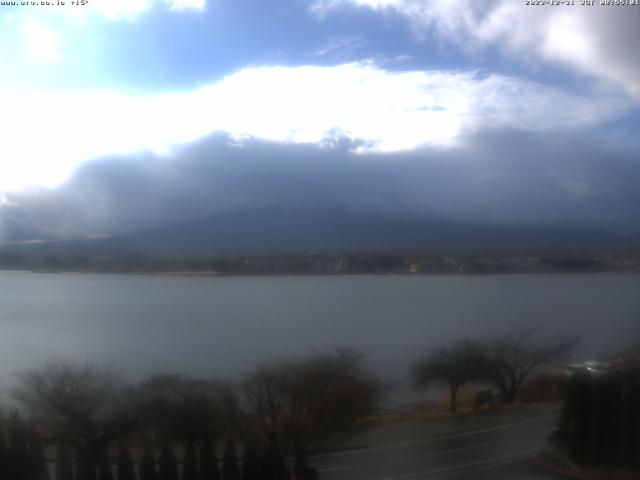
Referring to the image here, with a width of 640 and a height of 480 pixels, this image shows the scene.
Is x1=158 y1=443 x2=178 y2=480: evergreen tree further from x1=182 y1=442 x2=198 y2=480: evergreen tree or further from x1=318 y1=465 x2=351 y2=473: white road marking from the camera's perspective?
x1=318 y1=465 x2=351 y2=473: white road marking

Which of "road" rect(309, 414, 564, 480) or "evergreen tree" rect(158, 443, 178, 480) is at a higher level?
"evergreen tree" rect(158, 443, 178, 480)

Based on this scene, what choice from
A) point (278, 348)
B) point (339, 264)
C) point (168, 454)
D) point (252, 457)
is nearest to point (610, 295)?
point (339, 264)

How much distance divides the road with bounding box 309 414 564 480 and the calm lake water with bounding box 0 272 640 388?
2.26ft

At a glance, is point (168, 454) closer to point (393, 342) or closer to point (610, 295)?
point (393, 342)

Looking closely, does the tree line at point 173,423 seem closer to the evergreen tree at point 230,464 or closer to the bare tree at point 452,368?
the evergreen tree at point 230,464

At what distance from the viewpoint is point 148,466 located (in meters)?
4.60

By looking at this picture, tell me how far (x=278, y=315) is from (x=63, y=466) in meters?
2.15

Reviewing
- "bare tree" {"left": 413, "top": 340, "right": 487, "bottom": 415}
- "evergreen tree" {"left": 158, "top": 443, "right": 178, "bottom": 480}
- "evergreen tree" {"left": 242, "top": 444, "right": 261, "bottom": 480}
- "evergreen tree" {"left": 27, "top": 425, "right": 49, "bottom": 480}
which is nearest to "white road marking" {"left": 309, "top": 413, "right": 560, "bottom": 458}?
"bare tree" {"left": 413, "top": 340, "right": 487, "bottom": 415}

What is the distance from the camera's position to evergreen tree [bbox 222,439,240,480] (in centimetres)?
468

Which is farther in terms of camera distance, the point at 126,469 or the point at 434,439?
the point at 434,439

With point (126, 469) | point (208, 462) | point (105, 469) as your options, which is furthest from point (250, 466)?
point (105, 469)

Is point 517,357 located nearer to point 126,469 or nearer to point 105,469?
point 126,469

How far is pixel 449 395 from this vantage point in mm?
5629

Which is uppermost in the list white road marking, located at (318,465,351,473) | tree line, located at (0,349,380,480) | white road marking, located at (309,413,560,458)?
tree line, located at (0,349,380,480)
